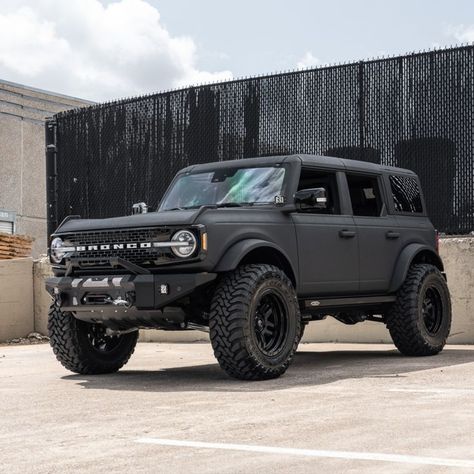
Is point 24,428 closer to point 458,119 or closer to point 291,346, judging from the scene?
point 291,346

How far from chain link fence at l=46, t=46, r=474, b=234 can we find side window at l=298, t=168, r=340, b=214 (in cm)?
411

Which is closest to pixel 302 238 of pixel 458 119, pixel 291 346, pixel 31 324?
pixel 291 346

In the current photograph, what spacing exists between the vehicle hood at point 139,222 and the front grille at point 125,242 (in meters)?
0.05

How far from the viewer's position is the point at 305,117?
1532cm

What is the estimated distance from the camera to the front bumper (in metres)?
8.28

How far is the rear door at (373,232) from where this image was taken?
10.2 m

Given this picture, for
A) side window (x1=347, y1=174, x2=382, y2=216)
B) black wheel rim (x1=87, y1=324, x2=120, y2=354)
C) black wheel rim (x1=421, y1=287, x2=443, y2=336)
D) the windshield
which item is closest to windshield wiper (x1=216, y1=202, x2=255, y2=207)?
the windshield

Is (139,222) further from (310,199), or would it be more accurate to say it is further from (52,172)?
(52,172)

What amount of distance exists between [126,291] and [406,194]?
14.3 ft

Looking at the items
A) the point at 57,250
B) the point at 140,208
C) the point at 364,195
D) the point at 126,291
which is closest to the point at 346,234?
the point at 364,195

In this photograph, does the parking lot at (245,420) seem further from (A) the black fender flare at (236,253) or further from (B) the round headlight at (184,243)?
(B) the round headlight at (184,243)


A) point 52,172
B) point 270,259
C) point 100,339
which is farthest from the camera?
point 52,172

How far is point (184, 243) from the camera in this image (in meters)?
8.32

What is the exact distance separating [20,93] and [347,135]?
57.8 feet
